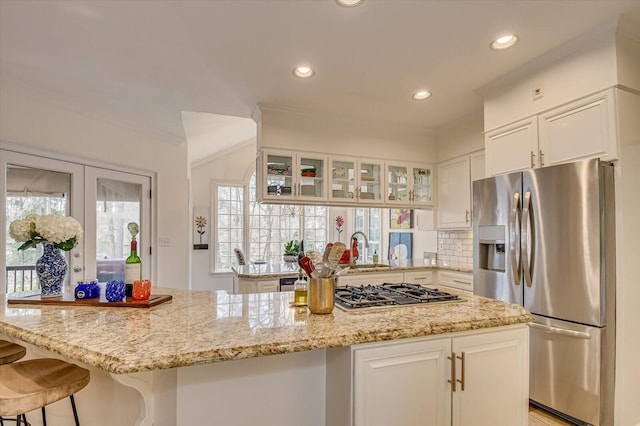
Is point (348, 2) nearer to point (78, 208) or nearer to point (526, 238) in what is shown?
point (526, 238)

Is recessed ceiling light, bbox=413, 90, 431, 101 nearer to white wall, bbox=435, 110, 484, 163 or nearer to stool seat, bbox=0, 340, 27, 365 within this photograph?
white wall, bbox=435, 110, 484, 163

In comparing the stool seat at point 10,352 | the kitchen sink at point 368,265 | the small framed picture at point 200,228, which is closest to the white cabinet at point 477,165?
the kitchen sink at point 368,265

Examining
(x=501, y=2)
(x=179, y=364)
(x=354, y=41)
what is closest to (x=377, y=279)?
(x=354, y=41)

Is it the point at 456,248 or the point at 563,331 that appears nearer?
the point at 563,331

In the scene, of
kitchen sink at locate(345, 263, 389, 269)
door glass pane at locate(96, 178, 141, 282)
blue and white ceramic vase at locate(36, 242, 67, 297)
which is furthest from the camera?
kitchen sink at locate(345, 263, 389, 269)

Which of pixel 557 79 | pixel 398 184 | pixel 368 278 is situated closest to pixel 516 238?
pixel 557 79

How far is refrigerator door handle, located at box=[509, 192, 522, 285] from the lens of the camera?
2.47 meters

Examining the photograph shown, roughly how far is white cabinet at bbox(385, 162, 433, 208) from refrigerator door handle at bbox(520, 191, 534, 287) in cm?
172

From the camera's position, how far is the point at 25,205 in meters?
3.01

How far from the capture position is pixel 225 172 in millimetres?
6539

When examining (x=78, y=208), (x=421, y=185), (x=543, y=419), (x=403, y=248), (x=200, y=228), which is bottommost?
(x=543, y=419)

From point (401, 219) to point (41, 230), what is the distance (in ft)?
13.5

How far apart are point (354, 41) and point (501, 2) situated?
84 cm

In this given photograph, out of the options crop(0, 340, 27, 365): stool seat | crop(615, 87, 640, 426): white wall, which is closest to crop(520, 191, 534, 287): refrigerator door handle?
crop(615, 87, 640, 426): white wall
